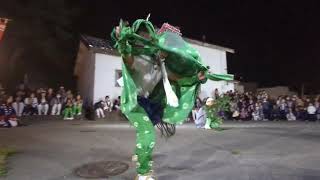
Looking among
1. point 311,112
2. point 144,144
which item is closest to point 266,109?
point 311,112

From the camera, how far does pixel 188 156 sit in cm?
805

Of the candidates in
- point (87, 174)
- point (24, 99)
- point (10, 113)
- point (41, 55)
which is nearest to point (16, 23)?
point (41, 55)

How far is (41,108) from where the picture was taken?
19297 mm

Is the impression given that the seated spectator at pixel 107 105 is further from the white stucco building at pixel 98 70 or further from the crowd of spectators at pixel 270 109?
the crowd of spectators at pixel 270 109

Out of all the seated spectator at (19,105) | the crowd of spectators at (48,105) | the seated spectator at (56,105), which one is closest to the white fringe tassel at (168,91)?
the crowd of spectators at (48,105)

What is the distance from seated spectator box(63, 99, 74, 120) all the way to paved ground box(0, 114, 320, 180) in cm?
797

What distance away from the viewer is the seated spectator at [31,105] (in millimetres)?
18938

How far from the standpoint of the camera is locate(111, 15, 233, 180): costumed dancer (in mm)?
5457

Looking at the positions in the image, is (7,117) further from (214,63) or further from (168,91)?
(214,63)

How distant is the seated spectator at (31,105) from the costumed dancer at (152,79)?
46.2 feet

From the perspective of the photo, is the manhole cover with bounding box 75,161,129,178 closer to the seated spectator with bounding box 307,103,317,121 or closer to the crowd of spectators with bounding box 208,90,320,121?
the crowd of spectators with bounding box 208,90,320,121

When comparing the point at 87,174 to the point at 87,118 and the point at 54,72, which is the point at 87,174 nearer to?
the point at 87,118

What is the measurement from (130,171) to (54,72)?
23.8 metres

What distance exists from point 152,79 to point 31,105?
1447cm
